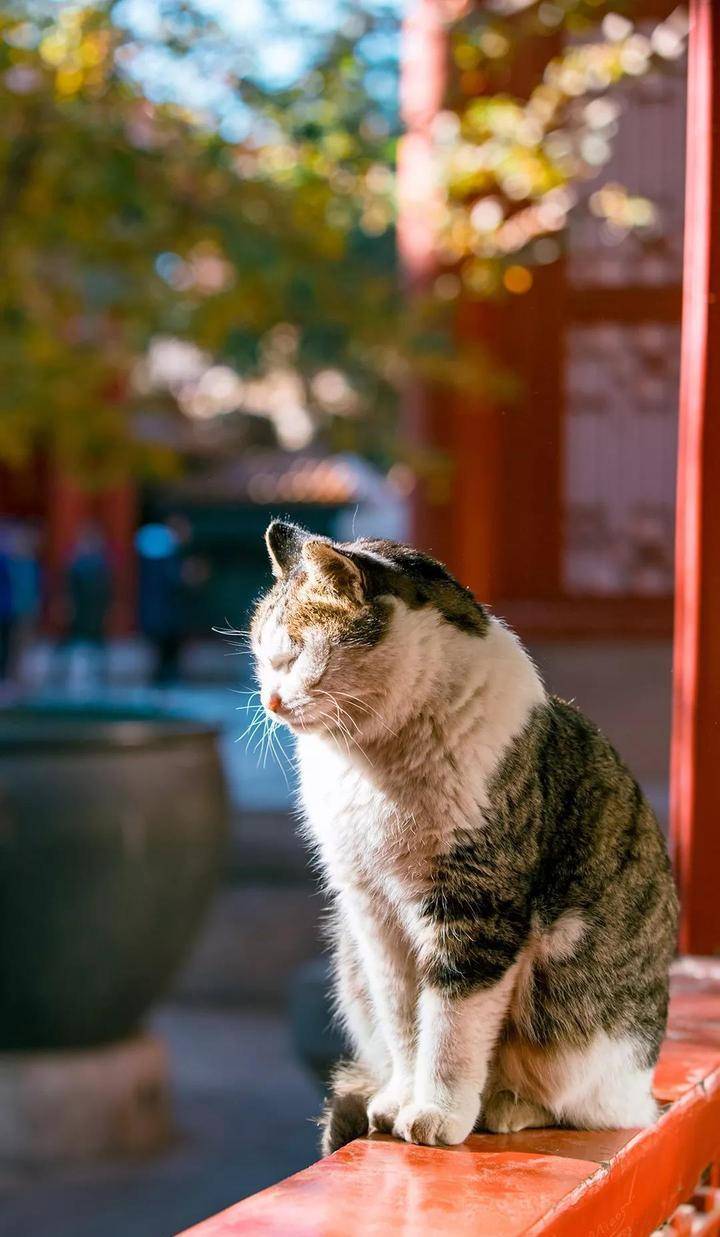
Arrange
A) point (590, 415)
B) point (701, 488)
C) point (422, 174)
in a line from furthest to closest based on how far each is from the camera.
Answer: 1. point (590, 415)
2. point (422, 174)
3. point (701, 488)

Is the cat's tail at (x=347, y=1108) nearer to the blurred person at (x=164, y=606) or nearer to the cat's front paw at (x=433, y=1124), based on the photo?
the cat's front paw at (x=433, y=1124)

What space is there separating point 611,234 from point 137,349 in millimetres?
2610

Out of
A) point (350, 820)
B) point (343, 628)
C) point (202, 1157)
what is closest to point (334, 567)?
point (343, 628)

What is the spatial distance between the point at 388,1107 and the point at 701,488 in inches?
41.2

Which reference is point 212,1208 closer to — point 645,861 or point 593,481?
point 593,481

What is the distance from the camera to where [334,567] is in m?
1.33

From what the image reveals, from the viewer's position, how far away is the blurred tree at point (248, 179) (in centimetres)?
521

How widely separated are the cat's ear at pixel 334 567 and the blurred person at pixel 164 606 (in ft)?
42.5

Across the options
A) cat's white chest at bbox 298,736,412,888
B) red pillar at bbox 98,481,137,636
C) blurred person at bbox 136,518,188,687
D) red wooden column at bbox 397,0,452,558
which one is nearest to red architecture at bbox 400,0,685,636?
red wooden column at bbox 397,0,452,558

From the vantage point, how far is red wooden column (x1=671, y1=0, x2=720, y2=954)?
2074 millimetres

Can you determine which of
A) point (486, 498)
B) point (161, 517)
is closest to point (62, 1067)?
point (486, 498)

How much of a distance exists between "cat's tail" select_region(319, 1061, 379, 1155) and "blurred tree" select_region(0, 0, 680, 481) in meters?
3.58

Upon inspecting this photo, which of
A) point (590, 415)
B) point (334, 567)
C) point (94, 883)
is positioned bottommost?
point (94, 883)

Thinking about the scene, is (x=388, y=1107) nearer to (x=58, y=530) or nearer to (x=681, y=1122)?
(x=681, y=1122)
